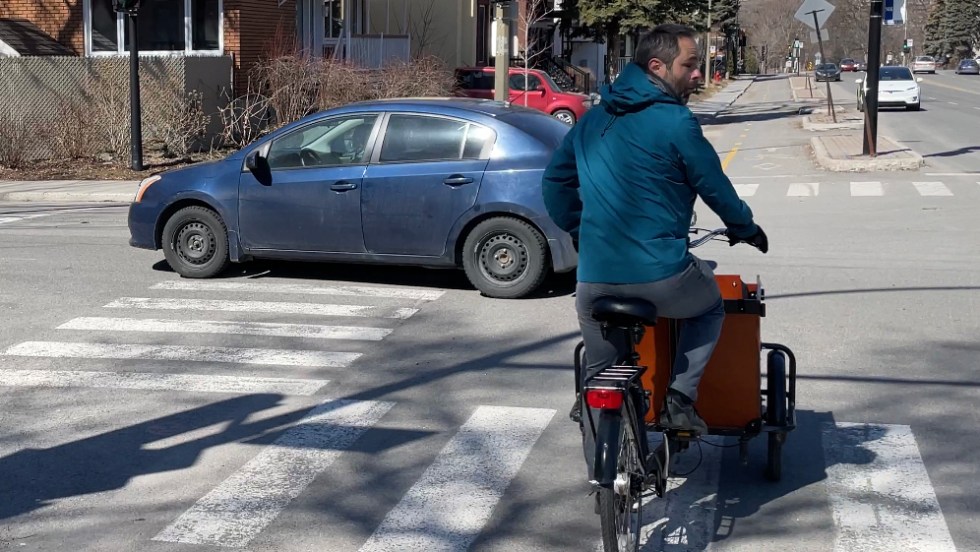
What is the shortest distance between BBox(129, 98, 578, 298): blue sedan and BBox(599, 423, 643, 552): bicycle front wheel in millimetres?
5207

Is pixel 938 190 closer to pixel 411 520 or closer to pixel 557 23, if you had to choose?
pixel 411 520

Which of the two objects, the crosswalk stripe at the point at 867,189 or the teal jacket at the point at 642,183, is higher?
the teal jacket at the point at 642,183

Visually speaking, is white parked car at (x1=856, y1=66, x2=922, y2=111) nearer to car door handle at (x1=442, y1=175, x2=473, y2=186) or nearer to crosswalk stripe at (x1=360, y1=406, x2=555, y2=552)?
car door handle at (x1=442, y1=175, x2=473, y2=186)

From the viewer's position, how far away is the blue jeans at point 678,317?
450cm

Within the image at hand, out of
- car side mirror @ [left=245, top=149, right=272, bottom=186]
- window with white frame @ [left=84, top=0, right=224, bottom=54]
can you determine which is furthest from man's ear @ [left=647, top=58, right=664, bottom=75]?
window with white frame @ [left=84, top=0, right=224, bottom=54]

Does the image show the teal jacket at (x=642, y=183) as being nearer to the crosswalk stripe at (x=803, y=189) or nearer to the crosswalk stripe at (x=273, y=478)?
the crosswalk stripe at (x=273, y=478)

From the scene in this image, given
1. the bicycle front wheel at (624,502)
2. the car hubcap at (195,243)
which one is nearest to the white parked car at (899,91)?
the car hubcap at (195,243)

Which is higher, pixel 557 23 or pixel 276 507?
pixel 557 23

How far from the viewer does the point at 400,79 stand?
25453 millimetres

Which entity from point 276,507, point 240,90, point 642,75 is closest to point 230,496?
point 276,507

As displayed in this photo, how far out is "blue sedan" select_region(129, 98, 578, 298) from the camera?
9.79 m

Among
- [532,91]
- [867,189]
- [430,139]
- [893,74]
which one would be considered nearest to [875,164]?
[867,189]

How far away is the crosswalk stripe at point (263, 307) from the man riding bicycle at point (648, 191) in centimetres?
488

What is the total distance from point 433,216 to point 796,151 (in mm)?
17161
